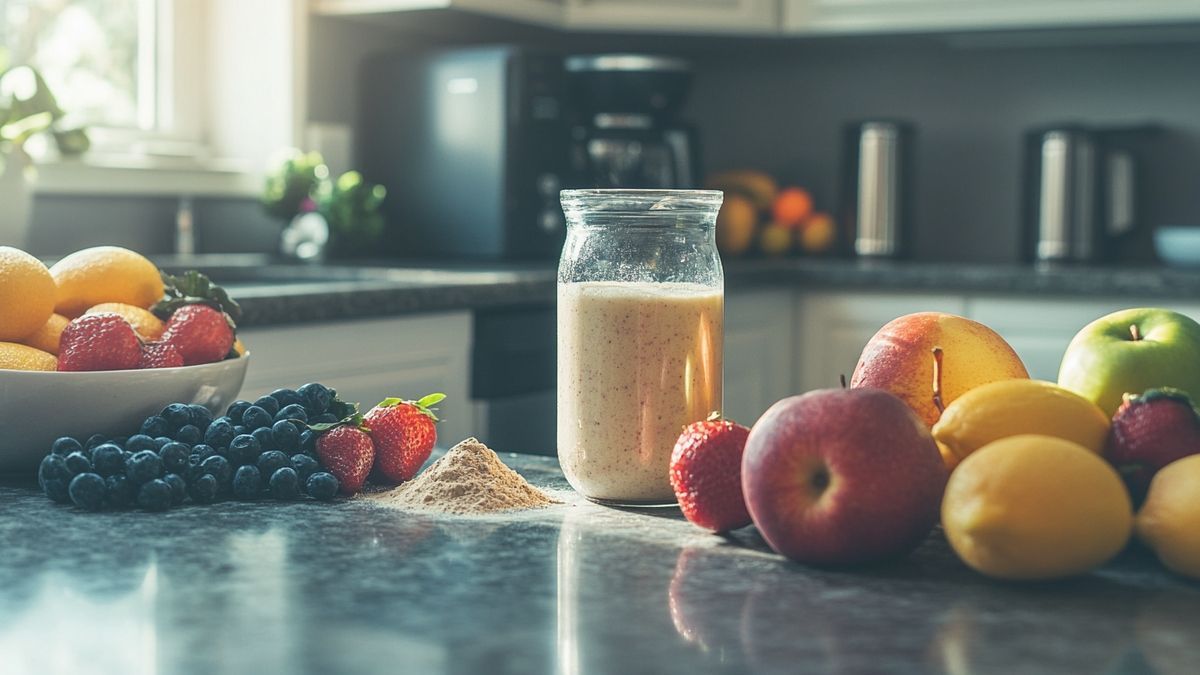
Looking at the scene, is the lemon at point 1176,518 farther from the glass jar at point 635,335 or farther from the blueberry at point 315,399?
the blueberry at point 315,399

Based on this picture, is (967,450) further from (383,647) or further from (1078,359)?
(383,647)

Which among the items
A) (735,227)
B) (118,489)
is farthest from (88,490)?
(735,227)

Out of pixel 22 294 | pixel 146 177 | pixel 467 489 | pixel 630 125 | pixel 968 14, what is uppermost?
pixel 968 14

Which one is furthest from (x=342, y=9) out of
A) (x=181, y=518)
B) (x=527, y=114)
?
(x=181, y=518)

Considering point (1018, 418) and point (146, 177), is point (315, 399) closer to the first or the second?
point (1018, 418)

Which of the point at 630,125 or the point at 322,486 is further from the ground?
the point at 630,125

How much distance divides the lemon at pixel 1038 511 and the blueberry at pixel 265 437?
433 millimetres

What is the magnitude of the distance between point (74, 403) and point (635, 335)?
1.23 feet

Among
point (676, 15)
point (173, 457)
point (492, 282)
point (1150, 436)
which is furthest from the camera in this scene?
point (676, 15)

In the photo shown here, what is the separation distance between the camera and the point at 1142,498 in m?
0.74

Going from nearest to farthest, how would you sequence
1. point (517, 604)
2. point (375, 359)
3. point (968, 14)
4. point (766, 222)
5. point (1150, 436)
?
point (517, 604) < point (1150, 436) < point (375, 359) < point (968, 14) < point (766, 222)

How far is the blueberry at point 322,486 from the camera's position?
870 mm

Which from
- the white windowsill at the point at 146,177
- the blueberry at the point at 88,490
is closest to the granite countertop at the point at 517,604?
the blueberry at the point at 88,490

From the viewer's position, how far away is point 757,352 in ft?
9.69
